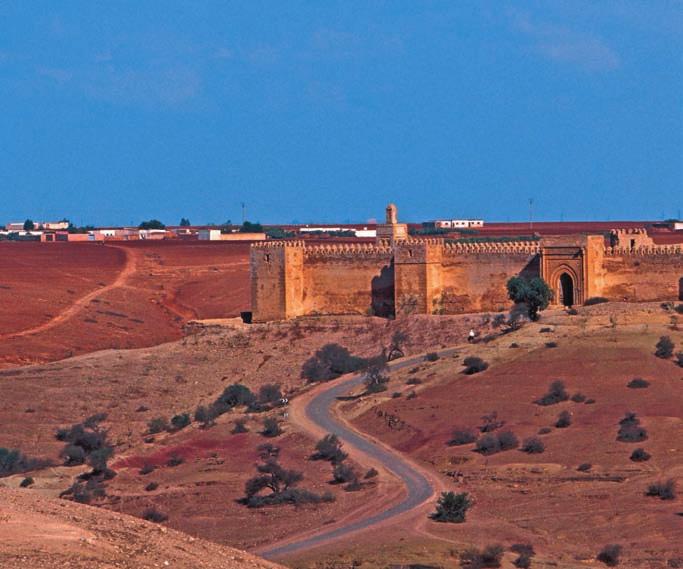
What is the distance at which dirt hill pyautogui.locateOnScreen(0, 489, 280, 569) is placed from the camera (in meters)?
16.5

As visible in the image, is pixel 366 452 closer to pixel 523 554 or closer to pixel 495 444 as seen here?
pixel 495 444

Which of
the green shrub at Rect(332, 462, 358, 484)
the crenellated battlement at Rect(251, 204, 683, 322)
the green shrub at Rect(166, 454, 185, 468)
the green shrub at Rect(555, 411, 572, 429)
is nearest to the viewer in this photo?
the green shrub at Rect(332, 462, 358, 484)

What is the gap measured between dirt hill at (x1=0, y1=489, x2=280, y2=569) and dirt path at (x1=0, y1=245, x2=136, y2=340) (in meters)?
36.5

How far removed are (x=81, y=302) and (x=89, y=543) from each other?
1911 inches

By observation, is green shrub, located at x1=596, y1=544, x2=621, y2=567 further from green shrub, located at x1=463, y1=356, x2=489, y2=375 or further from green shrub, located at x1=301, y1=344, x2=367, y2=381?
green shrub, located at x1=301, y1=344, x2=367, y2=381

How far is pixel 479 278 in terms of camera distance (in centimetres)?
4459

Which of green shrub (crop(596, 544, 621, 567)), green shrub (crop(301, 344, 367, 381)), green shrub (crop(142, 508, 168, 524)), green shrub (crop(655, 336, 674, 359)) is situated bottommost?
green shrub (crop(596, 544, 621, 567))

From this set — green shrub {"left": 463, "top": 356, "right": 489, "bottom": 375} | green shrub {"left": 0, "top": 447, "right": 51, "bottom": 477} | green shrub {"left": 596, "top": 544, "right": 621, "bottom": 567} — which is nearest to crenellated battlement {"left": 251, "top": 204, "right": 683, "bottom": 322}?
green shrub {"left": 463, "top": 356, "right": 489, "bottom": 375}

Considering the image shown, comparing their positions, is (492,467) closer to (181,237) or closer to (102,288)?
(102,288)

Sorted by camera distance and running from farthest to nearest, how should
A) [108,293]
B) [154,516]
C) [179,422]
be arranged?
1. [108,293]
2. [179,422]
3. [154,516]

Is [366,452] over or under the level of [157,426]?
under

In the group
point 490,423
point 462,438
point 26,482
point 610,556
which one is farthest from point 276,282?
point 610,556

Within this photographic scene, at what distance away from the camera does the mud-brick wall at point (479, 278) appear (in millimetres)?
44125

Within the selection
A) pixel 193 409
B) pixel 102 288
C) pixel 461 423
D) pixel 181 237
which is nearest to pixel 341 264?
pixel 193 409
